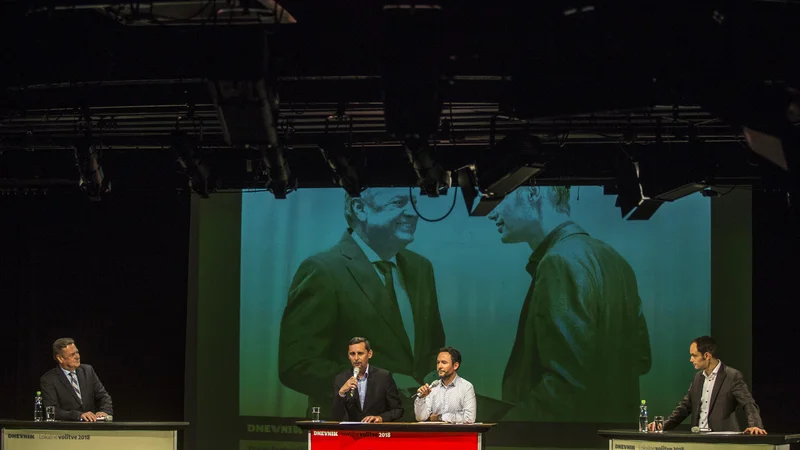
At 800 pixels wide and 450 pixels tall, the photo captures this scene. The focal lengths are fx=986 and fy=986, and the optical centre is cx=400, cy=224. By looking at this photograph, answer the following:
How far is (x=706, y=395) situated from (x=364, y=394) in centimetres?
258

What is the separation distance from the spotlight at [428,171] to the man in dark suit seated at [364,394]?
1.44 m

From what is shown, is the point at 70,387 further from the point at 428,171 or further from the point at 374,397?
the point at 428,171

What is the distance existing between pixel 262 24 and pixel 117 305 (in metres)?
4.33

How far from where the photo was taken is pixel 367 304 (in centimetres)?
937

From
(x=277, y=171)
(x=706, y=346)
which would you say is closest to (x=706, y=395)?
(x=706, y=346)

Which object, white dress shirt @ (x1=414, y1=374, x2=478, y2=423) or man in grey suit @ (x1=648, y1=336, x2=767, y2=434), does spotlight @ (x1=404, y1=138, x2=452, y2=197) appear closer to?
white dress shirt @ (x1=414, y1=374, x2=478, y2=423)

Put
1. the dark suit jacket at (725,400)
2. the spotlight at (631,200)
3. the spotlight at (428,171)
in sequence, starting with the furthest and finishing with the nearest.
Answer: the spotlight at (631,200)
the spotlight at (428,171)
the dark suit jacket at (725,400)

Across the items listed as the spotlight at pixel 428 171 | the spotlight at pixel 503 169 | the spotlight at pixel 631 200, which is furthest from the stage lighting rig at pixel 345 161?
the spotlight at pixel 631 200

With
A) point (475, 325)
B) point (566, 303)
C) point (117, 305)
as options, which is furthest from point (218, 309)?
point (566, 303)

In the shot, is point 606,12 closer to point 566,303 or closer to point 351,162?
point 351,162

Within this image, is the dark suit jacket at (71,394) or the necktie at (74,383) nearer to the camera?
the dark suit jacket at (71,394)

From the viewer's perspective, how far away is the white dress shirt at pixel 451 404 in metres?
7.27

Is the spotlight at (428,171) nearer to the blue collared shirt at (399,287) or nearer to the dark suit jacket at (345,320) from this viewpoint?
the blue collared shirt at (399,287)

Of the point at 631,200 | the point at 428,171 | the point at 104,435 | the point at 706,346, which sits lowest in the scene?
the point at 104,435
